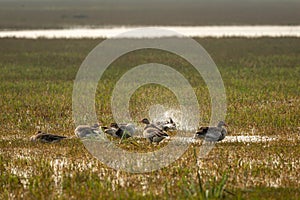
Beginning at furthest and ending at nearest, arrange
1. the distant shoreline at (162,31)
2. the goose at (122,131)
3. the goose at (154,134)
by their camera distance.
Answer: the distant shoreline at (162,31) → the goose at (122,131) → the goose at (154,134)

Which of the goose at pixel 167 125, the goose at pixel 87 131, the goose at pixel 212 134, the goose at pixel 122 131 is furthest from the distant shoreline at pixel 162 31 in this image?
the goose at pixel 212 134

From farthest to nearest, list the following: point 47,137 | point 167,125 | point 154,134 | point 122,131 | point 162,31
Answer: point 162,31 → point 167,125 → point 122,131 → point 47,137 → point 154,134

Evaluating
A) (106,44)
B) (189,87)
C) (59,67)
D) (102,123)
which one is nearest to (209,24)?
(106,44)

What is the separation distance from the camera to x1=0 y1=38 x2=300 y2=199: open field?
27.7 ft

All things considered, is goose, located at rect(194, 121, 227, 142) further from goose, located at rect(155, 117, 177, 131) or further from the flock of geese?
goose, located at rect(155, 117, 177, 131)

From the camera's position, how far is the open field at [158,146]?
8430mm

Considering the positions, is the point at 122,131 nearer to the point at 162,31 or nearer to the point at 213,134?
the point at 213,134

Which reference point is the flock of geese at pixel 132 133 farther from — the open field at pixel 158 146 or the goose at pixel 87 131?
the open field at pixel 158 146

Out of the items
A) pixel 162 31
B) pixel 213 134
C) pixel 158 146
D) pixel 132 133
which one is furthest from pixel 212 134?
pixel 162 31

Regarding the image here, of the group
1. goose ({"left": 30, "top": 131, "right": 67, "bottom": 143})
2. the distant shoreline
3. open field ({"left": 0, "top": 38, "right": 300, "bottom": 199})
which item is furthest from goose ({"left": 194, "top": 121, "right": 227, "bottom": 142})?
the distant shoreline

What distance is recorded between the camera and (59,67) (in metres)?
23.0

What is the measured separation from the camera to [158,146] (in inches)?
429

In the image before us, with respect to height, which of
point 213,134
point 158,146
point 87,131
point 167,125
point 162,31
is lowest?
point 158,146

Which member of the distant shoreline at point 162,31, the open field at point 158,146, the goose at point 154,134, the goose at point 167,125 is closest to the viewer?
the open field at point 158,146
